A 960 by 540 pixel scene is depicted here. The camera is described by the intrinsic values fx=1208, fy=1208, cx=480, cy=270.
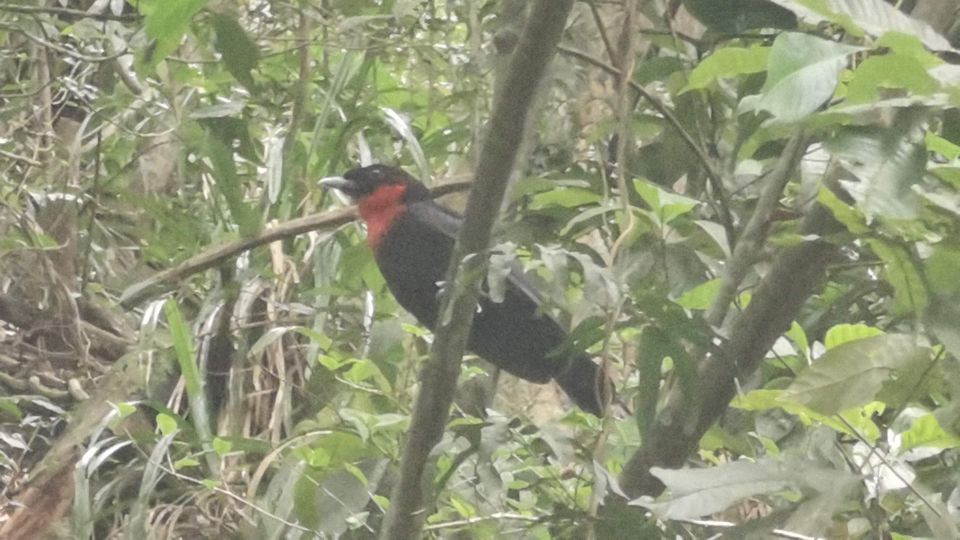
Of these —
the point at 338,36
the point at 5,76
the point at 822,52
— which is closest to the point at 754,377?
the point at 822,52

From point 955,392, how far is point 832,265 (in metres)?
0.29

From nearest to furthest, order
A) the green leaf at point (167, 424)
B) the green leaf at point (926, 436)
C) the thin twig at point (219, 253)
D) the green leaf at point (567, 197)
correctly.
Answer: the green leaf at point (926, 436) < the green leaf at point (567, 197) < the thin twig at point (219, 253) < the green leaf at point (167, 424)

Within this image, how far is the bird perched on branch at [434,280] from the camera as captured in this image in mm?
2021

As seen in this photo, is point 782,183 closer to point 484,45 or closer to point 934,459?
point 934,459

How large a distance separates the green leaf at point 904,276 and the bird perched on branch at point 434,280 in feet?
3.70

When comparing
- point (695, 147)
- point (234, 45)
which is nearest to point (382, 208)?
point (234, 45)

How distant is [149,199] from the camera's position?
1917 mm

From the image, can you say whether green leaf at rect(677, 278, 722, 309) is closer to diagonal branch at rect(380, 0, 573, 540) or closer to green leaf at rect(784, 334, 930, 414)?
diagonal branch at rect(380, 0, 573, 540)

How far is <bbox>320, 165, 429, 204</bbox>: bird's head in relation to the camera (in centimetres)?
214

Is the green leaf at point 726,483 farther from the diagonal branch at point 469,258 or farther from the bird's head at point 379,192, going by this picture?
the bird's head at point 379,192

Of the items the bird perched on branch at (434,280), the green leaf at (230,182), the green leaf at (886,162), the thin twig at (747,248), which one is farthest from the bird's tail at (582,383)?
the green leaf at (886,162)

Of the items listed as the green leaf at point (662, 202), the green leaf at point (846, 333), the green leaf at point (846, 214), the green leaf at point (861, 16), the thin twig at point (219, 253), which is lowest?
the thin twig at point (219, 253)

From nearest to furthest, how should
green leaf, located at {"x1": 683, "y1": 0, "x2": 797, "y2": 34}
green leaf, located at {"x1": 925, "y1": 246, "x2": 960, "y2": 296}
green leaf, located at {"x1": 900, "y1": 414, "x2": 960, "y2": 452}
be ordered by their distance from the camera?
green leaf, located at {"x1": 925, "y1": 246, "x2": 960, "y2": 296} < green leaf, located at {"x1": 900, "y1": 414, "x2": 960, "y2": 452} < green leaf, located at {"x1": 683, "y1": 0, "x2": 797, "y2": 34}

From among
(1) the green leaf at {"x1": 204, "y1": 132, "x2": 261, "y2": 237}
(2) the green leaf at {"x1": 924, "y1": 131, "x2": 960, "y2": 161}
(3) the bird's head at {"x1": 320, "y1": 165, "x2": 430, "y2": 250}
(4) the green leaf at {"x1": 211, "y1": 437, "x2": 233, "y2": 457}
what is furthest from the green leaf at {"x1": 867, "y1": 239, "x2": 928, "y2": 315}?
(3) the bird's head at {"x1": 320, "y1": 165, "x2": 430, "y2": 250}
